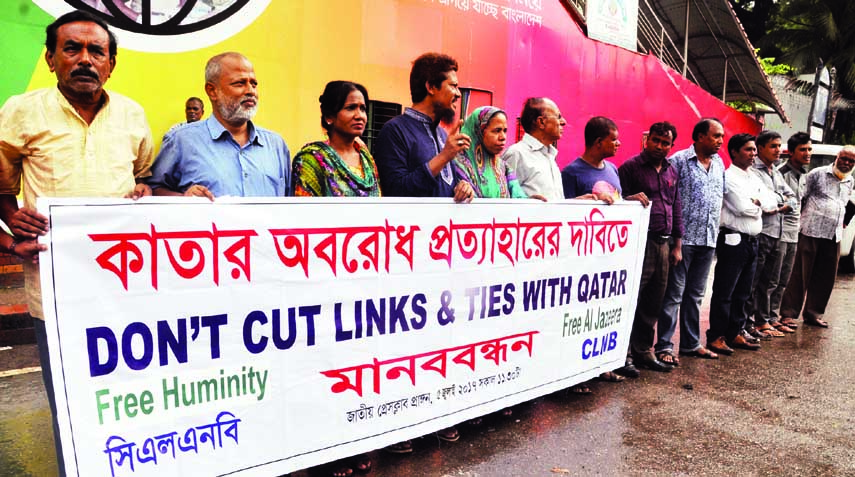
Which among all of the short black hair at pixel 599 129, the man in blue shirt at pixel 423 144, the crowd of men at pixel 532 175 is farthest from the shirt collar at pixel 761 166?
the man in blue shirt at pixel 423 144

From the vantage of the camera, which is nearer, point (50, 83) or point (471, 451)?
point (471, 451)

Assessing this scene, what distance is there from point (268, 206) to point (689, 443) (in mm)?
2582

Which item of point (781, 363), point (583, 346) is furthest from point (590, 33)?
point (583, 346)

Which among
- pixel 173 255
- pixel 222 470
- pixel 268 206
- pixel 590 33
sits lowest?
pixel 222 470

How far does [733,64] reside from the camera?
50.2 feet

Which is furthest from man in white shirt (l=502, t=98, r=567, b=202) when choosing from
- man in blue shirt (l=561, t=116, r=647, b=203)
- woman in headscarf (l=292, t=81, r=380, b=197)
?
woman in headscarf (l=292, t=81, r=380, b=197)

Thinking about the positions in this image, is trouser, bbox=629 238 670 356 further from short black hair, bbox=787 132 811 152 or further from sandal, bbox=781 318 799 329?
short black hair, bbox=787 132 811 152

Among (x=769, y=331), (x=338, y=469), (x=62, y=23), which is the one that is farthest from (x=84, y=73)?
(x=769, y=331)

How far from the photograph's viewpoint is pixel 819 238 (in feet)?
23.0

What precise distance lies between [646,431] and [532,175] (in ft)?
5.39

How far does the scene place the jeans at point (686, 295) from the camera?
5.09 m

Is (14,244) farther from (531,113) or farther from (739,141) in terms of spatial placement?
(739,141)

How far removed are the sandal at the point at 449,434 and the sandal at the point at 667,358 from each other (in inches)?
88.3

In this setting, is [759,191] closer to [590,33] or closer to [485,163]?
[485,163]
